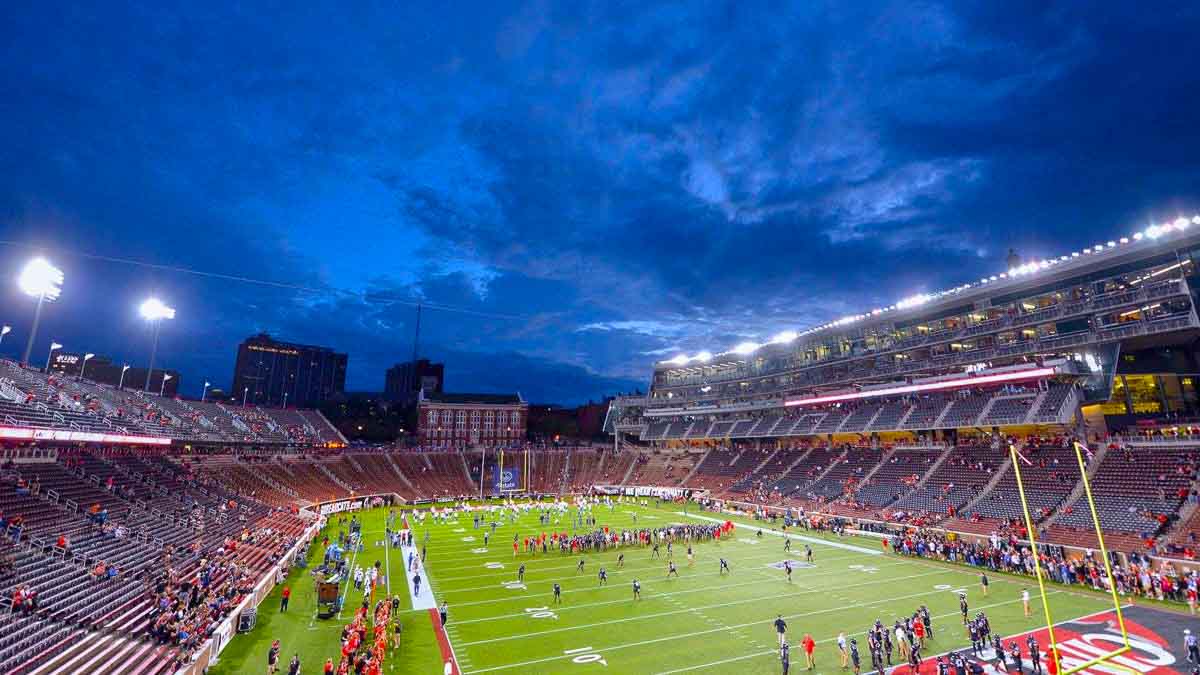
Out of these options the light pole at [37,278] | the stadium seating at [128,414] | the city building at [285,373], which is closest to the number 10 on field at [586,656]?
the stadium seating at [128,414]

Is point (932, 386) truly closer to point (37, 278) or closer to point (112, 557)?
point (112, 557)

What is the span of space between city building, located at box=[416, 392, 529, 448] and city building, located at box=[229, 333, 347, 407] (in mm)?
58702

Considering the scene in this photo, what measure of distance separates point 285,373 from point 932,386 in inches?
6354

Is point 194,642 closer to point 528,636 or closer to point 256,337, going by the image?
point 528,636

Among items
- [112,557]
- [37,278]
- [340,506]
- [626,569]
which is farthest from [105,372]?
[626,569]

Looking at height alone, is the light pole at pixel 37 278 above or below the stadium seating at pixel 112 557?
above

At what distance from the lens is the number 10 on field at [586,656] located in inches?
695

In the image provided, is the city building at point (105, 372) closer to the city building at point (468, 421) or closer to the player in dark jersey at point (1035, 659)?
the city building at point (468, 421)

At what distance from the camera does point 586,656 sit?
59.4ft

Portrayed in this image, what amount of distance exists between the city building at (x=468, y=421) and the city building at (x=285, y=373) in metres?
58.7

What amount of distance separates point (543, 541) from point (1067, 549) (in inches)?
1135

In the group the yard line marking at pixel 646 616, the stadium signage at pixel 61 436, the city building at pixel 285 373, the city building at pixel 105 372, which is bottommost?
the yard line marking at pixel 646 616

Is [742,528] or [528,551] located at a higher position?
[742,528]

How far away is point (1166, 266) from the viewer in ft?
123
